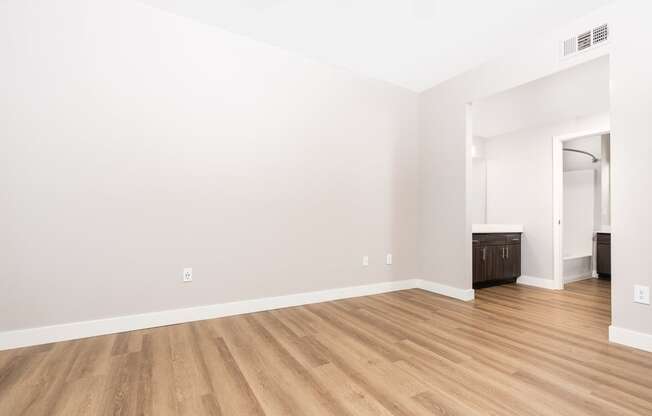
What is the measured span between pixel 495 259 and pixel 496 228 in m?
0.43

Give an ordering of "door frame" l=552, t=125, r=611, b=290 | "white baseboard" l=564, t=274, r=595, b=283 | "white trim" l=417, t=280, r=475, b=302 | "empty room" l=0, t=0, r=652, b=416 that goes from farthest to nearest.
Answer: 1. "white baseboard" l=564, t=274, r=595, b=283
2. "door frame" l=552, t=125, r=611, b=290
3. "white trim" l=417, t=280, r=475, b=302
4. "empty room" l=0, t=0, r=652, b=416

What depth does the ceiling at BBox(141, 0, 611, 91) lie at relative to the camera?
2.51 meters

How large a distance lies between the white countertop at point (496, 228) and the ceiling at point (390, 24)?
2.00 meters

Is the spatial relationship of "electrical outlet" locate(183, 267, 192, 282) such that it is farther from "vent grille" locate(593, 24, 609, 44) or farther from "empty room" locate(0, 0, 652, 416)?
"vent grille" locate(593, 24, 609, 44)

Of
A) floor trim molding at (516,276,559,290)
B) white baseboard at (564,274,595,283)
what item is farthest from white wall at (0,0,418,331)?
white baseboard at (564,274,595,283)

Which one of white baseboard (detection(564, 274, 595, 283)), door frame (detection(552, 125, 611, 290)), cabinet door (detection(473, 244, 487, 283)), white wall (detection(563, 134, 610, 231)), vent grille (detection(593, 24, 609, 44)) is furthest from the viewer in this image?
white wall (detection(563, 134, 610, 231))

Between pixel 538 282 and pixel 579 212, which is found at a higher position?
pixel 579 212

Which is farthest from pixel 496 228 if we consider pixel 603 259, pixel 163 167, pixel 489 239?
pixel 163 167

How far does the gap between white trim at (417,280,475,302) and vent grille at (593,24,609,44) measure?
2585 mm

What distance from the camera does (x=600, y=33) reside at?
2.40 metres

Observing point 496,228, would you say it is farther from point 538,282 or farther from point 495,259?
point 538,282

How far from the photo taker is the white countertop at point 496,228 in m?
4.03

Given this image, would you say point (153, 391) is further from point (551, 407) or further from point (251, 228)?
point (551, 407)

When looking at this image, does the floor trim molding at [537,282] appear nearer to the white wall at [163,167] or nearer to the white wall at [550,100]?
the white wall at [550,100]
